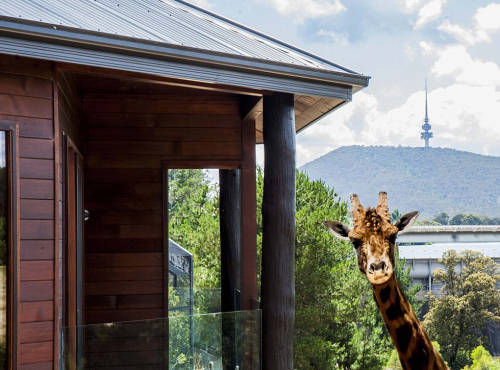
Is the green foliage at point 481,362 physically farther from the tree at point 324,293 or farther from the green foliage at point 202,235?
the green foliage at point 202,235

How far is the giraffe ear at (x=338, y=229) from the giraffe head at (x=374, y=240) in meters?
0.08

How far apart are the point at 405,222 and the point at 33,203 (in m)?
2.32

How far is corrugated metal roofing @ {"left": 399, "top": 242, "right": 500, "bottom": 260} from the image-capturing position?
50.2 metres

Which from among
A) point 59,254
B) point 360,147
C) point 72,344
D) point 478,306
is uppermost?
point 360,147

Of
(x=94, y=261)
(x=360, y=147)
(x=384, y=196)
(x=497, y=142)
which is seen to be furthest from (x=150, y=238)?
(x=497, y=142)

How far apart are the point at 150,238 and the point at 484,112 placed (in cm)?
15053

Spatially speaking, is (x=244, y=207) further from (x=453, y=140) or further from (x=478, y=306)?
(x=453, y=140)

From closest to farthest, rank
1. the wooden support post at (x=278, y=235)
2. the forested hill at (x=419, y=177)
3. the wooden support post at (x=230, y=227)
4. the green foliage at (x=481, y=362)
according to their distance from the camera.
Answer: the wooden support post at (x=278, y=235), the wooden support post at (x=230, y=227), the green foliage at (x=481, y=362), the forested hill at (x=419, y=177)

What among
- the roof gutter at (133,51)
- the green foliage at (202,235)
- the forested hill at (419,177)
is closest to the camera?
the roof gutter at (133,51)

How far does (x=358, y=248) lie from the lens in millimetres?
3275

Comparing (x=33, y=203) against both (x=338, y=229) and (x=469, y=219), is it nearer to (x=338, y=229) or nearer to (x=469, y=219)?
(x=338, y=229)

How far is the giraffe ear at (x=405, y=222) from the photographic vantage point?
347cm

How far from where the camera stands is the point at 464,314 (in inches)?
1542

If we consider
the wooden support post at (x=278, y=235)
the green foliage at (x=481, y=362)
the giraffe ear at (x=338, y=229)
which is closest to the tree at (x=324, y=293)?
the green foliage at (x=481, y=362)
